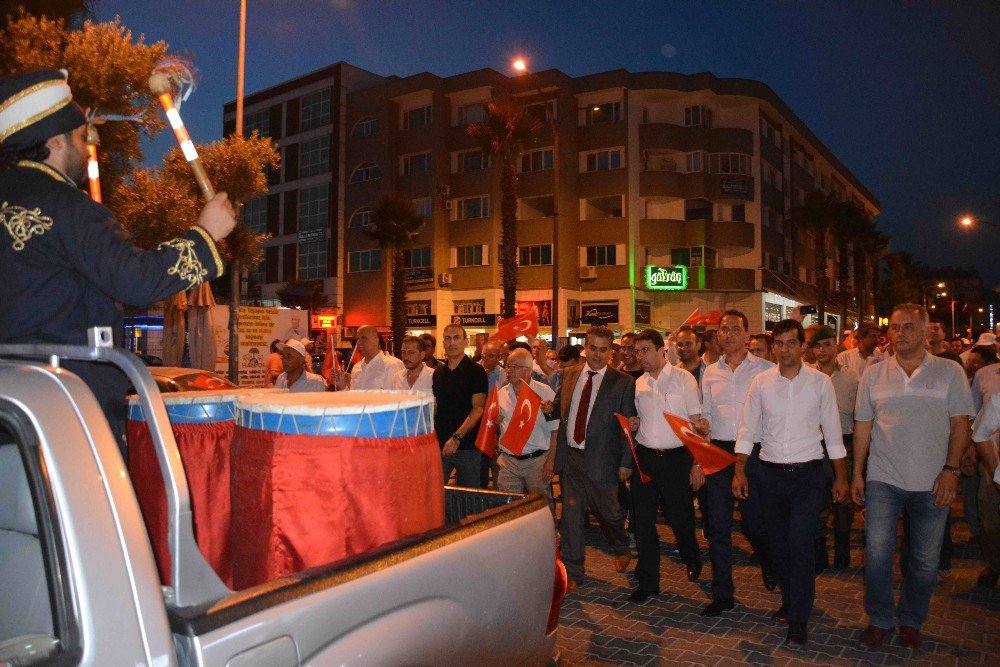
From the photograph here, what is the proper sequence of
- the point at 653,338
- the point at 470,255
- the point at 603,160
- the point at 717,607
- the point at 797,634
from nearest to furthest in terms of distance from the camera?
1. the point at 797,634
2. the point at 717,607
3. the point at 653,338
4. the point at 603,160
5. the point at 470,255

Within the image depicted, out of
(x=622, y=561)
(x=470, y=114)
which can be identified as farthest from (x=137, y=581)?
(x=470, y=114)

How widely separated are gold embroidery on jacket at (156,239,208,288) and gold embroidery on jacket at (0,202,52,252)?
1.03 feet

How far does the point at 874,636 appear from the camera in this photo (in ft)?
17.0

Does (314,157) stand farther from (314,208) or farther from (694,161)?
(694,161)

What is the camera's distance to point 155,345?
2122cm

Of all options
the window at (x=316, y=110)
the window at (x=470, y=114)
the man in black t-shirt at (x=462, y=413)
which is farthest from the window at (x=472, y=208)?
the man in black t-shirt at (x=462, y=413)

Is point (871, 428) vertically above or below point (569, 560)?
above

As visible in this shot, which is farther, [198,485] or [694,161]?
[694,161]

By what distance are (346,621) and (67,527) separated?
0.71 metres

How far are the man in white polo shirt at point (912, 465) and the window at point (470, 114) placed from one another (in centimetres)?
3836

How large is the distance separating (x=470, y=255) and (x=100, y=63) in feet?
95.5

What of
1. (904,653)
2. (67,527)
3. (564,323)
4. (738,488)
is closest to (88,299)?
(67,527)

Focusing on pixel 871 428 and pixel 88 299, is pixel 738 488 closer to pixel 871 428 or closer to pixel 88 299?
pixel 871 428

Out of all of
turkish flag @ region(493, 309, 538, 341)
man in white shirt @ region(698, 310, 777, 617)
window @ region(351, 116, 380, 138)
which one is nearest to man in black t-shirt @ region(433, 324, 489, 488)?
man in white shirt @ region(698, 310, 777, 617)
